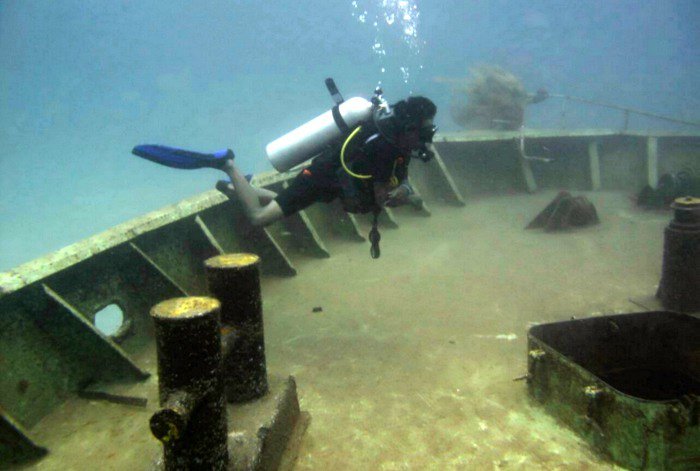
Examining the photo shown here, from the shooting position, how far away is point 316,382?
10.1 ft

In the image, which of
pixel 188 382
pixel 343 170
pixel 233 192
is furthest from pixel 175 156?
pixel 188 382

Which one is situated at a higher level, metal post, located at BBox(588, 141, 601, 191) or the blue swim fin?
the blue swim fin

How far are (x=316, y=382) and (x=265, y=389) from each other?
0.70 metres

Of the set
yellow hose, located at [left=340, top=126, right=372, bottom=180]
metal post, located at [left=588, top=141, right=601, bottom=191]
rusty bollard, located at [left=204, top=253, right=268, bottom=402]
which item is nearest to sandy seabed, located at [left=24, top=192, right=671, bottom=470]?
rusty bollard, located at [left=204, top=253, right=268, bottom=402]

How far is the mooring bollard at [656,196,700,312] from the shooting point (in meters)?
3.72

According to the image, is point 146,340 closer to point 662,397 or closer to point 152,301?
point 152,301

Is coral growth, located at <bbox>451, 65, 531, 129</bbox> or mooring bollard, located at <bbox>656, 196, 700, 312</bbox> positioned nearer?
mooring bollard, located at <bbox>656, 196, 700, 312</bbox>

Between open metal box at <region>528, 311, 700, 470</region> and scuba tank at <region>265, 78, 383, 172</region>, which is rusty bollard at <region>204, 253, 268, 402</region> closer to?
open metal box at <region>528, 311, 700, 470</region>

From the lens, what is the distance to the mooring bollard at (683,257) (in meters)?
3.72

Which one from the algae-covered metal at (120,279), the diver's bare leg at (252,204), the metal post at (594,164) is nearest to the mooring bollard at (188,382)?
the algae-covered metal at (120,279)

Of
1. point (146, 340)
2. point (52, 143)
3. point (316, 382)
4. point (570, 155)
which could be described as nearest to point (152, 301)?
point (146, 340)

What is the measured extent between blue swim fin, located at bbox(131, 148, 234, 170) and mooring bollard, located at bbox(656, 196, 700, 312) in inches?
169

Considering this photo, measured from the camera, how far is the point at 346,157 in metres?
3.63

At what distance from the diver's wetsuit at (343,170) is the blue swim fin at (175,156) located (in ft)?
2.58
